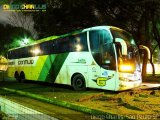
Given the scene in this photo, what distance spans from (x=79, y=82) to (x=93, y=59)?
1936mm

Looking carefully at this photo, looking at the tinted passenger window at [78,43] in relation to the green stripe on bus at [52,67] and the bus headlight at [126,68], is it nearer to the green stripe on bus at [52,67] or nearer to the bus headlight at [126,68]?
the green stripe on bus at [52,67]

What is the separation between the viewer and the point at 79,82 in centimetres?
1859

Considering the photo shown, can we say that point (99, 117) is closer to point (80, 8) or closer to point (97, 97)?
point (97, 97)

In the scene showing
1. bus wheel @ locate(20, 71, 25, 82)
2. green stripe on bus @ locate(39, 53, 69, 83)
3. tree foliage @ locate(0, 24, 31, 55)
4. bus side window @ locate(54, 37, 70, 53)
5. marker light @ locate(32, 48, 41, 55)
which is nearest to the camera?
bus side window @ locate(54, 37, 70, 53)

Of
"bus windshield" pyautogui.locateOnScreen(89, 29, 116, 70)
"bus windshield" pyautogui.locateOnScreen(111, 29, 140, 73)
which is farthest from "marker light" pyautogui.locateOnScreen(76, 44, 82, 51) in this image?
"bus windshield" pyautogui.locateOnScreen(111, 29, 140, 73)

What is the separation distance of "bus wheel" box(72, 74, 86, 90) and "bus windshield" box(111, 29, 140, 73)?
2.94 m

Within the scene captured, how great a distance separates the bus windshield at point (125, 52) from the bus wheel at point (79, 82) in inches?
116

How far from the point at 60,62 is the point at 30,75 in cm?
556

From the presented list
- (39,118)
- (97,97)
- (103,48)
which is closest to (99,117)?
(39,118)

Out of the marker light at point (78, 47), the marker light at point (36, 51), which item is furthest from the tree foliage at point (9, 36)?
the marker light at point (78, 47)

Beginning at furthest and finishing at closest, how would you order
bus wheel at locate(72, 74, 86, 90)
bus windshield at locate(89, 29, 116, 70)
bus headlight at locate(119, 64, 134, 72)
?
1. bus wheel at locate(72, 74, 86, 90)
2. bus windshield at locate(89, 29, 116, 70)
3. bus headlight at locate(119, 64, 134, 72)

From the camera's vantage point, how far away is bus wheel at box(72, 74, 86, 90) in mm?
18344

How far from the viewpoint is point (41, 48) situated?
23.0 metres

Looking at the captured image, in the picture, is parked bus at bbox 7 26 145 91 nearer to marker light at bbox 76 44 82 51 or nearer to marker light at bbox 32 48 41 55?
marker light at bbox 76 44 82 51
